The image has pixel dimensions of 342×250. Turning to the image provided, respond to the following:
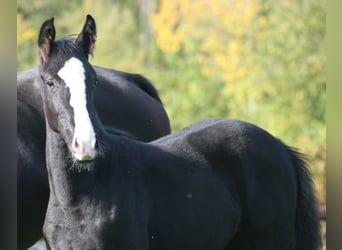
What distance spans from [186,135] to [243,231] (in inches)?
26.2

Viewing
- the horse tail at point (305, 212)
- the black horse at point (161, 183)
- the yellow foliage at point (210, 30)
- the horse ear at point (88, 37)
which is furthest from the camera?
the yellow foliage at point (210, 30)

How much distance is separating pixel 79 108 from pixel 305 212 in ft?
5.75

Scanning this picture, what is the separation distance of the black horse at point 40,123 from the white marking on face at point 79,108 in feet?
1.32

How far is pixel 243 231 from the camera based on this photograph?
143 inches

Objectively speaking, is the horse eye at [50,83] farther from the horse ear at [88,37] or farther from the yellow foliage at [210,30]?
the yellow foliage at [210,30]

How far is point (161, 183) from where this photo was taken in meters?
3.34

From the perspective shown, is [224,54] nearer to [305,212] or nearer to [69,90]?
[305,212]

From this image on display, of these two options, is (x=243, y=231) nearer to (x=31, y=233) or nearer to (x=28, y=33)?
(x=31, y=233)

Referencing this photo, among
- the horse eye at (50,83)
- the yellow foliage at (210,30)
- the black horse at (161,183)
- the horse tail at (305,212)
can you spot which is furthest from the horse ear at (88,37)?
the yellow foliage at (210,30)

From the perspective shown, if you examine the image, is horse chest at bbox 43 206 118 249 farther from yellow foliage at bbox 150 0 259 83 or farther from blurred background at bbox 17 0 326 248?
yellow foliage at bbox 150 0 259 83

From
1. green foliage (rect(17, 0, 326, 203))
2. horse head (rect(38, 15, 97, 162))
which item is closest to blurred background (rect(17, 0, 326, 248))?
green foliage (rect(17, 0, 326, 203))

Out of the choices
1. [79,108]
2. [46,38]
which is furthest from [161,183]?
[46,38]

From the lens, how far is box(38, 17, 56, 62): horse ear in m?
3.01

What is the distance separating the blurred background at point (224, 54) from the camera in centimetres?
1262
